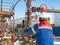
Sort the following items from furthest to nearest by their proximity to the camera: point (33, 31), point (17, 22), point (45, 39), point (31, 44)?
point (17, 22) < point (31, 44) < point (33, 31) < point (45, 39)

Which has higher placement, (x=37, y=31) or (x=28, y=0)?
(x=28, y=0)

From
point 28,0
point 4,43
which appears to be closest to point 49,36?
point 4,43

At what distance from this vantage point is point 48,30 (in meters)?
1.89

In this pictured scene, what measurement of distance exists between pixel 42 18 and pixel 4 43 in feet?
6.24

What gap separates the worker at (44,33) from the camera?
1.85 metres

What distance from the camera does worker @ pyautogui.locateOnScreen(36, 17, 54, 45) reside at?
1.85 meters

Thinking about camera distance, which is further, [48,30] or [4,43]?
[4,43]

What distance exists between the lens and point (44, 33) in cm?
187

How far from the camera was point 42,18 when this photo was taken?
1908 mm

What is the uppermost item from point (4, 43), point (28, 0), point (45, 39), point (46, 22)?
point (28, 0)

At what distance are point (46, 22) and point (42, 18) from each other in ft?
0.20

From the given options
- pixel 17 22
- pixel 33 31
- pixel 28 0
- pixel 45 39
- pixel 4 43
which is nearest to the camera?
pixel 45 39

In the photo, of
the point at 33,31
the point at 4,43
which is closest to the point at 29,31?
the point at 33,31

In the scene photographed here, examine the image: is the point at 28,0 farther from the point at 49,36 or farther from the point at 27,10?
the point at 49,36
